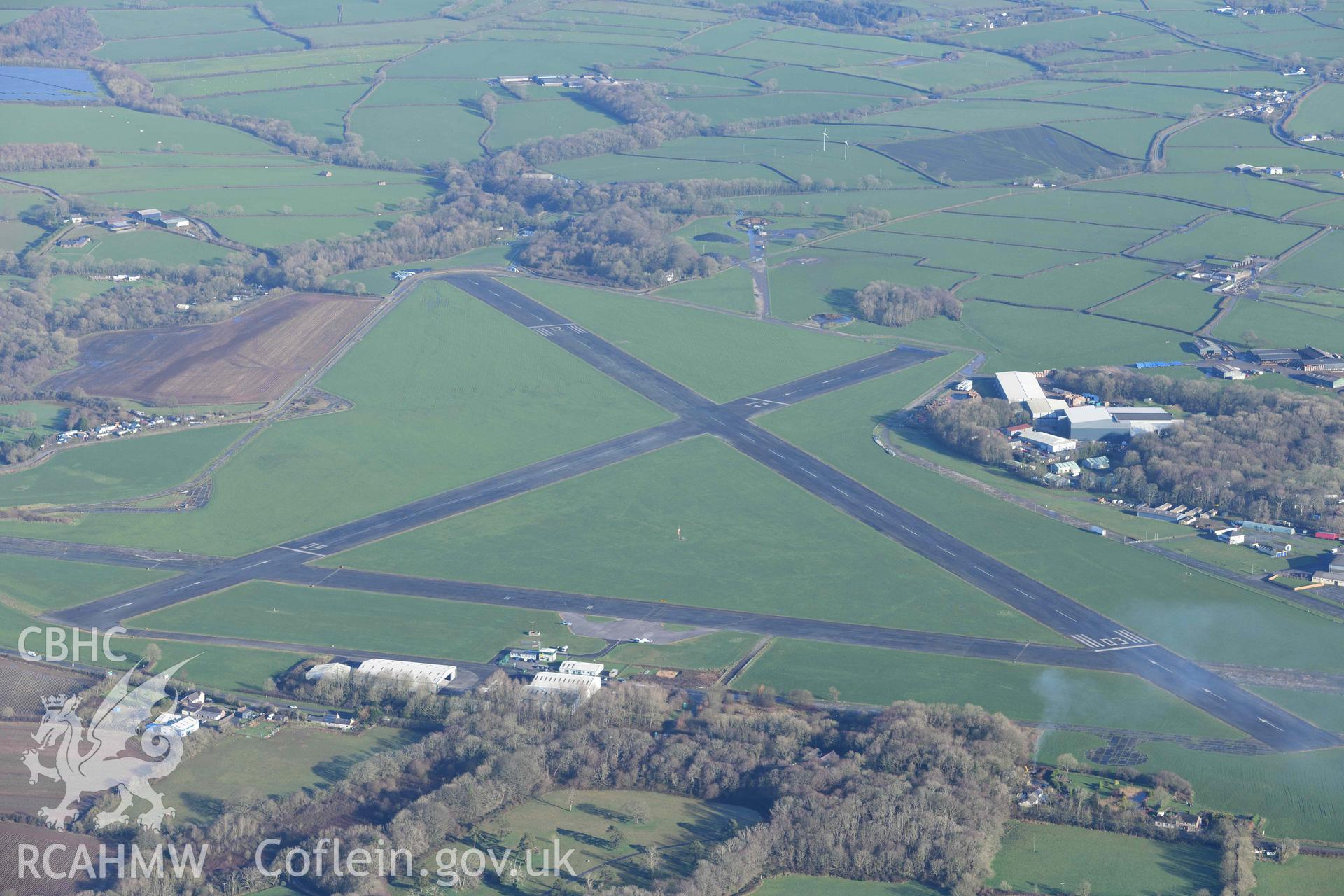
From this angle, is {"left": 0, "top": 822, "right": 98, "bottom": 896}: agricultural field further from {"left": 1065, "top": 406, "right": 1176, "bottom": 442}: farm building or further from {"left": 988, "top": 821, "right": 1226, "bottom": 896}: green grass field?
{"left": 1065, "top": 406, "right": 1176, "bottom": 442}: farm building

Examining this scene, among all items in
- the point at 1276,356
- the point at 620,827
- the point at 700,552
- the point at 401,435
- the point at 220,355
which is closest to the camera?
the point at 620,827

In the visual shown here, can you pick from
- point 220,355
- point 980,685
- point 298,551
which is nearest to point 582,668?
point 980,685

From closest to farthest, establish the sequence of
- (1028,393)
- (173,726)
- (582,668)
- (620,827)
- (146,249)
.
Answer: (620,827) → (173,726) → (582,668) → (1028,393) → (146,249)

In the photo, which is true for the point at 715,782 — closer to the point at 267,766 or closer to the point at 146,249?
the point at 267,766

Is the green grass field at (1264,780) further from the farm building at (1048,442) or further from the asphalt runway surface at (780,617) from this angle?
the farm building at (1048,442)

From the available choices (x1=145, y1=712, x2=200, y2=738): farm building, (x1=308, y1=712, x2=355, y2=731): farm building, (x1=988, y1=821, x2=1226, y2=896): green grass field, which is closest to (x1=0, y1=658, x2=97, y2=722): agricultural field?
(x1=145, y1=712, x2=200, y2=738): farm building

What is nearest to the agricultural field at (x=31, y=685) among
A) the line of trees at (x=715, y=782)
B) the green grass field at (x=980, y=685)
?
the line of trees at (x=715, y=782)
